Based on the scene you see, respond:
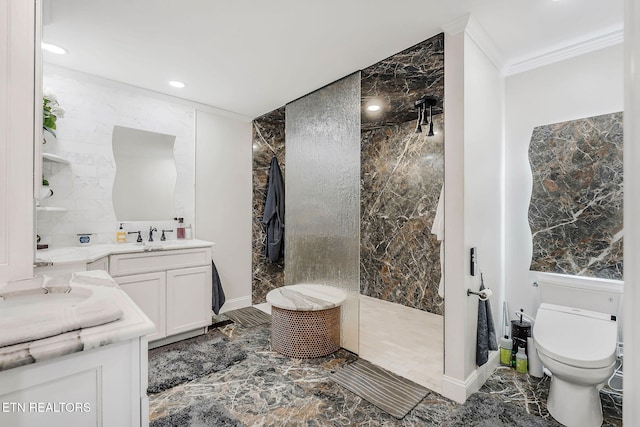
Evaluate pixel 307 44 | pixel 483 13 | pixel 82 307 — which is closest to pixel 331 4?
pixel 307 44

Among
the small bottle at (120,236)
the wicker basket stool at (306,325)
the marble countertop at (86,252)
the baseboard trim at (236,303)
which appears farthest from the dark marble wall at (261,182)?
the small bottle at (120,236)

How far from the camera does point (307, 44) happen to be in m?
2.25

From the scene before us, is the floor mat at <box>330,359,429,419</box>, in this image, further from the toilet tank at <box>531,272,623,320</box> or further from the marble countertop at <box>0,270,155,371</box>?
the marble countertop at <box>0,270,155,371</box>

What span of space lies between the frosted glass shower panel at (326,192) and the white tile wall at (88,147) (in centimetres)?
143

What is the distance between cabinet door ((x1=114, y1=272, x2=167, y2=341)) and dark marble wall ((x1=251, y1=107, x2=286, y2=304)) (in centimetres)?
138

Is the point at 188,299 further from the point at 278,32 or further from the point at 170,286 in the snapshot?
the point at 278,32

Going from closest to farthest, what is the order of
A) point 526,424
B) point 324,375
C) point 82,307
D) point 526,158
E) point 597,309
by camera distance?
point 82,307, point 526,424, point 597,309, point 324,375, point 526,158

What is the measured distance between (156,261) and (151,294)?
0.94 ft

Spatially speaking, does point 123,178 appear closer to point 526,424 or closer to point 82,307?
point 82,307

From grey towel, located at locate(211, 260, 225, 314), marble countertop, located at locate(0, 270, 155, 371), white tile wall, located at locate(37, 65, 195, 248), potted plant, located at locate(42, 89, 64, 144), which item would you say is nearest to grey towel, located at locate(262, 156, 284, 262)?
grey towel, located at locate(211, 260, 225, 314)

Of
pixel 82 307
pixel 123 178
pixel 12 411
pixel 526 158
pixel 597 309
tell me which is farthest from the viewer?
pixel 123 178

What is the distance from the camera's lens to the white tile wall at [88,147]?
8.61 feet

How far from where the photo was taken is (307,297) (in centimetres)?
272

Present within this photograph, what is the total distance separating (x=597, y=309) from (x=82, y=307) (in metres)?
2.93
